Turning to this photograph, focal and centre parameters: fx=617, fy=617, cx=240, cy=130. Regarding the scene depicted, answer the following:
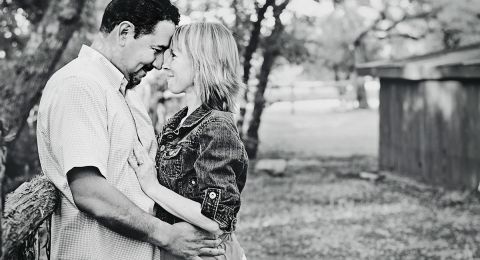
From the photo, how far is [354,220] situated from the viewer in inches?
341

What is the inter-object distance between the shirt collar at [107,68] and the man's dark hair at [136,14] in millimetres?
117

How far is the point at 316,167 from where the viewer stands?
551 inches

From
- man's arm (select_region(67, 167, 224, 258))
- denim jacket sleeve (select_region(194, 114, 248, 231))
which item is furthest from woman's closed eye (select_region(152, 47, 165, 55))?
man's arm (select_region(67, 167, 224, 258))

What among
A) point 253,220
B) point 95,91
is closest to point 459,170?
point 253,220

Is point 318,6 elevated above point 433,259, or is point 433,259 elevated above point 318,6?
point 318,6

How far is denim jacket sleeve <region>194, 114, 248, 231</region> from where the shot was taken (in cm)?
244

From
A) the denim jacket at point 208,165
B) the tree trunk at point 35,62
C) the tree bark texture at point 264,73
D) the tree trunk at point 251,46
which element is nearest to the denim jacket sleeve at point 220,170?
the denim jacket at point 208,165

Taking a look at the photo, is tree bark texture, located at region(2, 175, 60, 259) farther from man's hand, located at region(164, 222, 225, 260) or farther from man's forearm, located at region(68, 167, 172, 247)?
man's hand, located at region(164, 222, 225, 260)

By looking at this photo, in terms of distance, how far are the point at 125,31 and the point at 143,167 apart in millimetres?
564

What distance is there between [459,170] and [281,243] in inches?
175

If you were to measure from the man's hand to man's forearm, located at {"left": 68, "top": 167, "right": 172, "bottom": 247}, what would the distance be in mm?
146

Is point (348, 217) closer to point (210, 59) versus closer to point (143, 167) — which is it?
point (210, 59)

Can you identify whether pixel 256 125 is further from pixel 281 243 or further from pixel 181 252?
pixel 181 252

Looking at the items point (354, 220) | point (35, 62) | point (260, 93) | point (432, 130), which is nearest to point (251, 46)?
point (260, 93)
